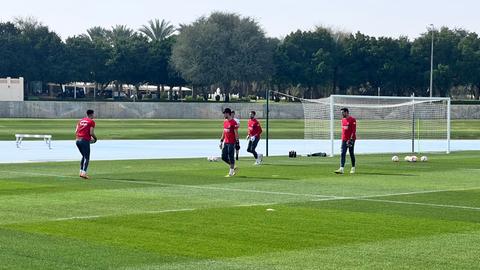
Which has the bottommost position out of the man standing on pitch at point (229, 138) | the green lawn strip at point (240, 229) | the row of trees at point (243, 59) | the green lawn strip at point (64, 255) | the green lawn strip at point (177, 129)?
the green lawn strip at point (64, 255)

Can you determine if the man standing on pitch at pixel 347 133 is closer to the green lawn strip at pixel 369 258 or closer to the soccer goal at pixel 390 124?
the soccer goal at pixel 390 124

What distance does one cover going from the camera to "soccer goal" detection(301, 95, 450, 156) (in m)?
48.7

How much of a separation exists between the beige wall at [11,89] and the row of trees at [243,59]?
64.3 feet

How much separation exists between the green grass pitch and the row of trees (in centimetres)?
9271

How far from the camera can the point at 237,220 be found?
58.3 feet

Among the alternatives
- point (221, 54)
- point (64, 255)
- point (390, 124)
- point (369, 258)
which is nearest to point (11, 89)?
point (221, 54)

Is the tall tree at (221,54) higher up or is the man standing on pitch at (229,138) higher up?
the tall tree at (221,54)

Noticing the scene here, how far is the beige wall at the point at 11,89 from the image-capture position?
322ft

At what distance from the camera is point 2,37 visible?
122 m

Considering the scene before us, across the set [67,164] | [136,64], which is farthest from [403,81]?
[67,164]

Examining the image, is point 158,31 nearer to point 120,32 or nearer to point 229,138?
point 120,32

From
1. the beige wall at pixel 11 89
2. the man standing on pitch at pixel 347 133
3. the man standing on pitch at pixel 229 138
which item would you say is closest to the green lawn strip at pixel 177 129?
the beige wall at pixel 11 89

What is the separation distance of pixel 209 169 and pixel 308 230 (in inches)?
601

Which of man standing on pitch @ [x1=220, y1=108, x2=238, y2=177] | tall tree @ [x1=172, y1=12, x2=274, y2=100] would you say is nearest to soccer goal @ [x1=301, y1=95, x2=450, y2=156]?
man standing on pitch @ [x1=220, y1=108, x2=238, y2=177]
